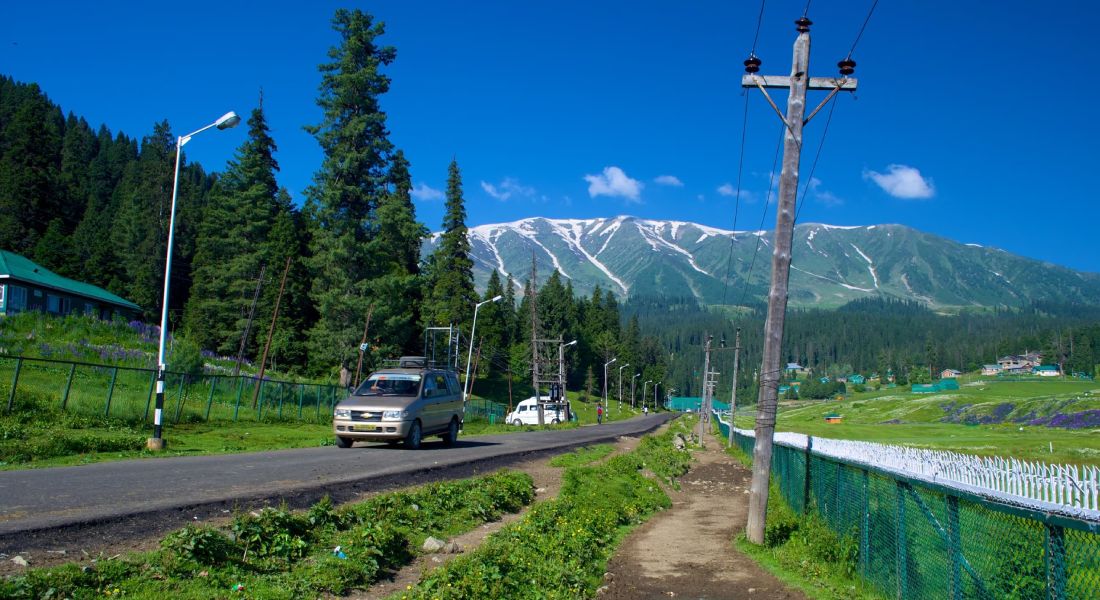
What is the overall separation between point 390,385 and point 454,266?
64.8 metres

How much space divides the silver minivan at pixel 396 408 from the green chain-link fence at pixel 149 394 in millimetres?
7470

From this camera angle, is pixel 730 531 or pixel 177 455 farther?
pixel 177 455

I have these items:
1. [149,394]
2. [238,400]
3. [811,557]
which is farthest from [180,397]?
[811,557]

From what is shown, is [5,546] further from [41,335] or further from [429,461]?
[41,335]

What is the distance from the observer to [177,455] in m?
17.1

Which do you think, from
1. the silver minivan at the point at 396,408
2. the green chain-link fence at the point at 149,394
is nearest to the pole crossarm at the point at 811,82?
the silver minivan at the point at 396,408

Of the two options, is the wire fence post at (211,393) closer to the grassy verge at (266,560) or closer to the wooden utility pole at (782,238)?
the grassy verge at (266,560)

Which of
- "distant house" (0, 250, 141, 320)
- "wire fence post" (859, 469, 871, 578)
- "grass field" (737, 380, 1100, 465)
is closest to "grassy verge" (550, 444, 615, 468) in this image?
"wire fence post" (859, 469, 871, 578)

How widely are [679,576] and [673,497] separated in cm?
959

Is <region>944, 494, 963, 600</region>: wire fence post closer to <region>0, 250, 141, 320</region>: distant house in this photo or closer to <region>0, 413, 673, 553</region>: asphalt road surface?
<region>0, 413, 673, 553</region>: asphalt road surface

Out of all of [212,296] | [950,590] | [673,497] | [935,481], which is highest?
[212,296]

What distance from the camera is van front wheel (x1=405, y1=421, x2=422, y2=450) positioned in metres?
20.1

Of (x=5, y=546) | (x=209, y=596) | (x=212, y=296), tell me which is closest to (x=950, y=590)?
(x=209, y=596)

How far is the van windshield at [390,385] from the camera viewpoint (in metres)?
20.4
